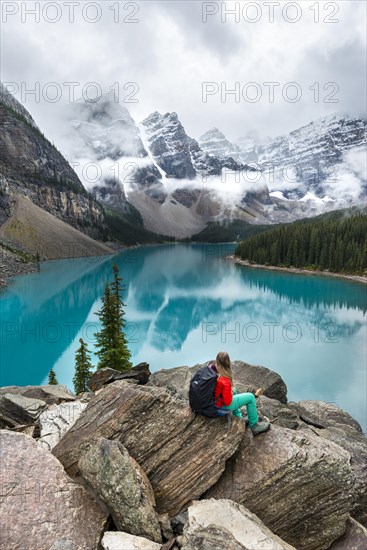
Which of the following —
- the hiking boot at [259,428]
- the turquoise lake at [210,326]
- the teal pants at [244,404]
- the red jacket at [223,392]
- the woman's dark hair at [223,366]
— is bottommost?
the turquoise lake at [210,326]

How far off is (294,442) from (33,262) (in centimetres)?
12176

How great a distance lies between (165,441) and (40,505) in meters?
2.79

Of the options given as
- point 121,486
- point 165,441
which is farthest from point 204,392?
point 121,486

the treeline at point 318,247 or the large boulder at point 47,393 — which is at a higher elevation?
the treeline at point 318,247

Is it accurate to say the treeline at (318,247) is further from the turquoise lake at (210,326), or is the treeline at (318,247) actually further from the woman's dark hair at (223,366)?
the woman's dark hair at (223,366)

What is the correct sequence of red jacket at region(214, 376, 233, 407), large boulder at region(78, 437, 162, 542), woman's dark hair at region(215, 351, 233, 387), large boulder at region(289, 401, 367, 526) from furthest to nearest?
large boulder at region(289, 401, 367, 526), woman's dark hair at region(215, 351, 233, 387), red jacket at region(214, 376, 233, 407), large boulder at region(78, 437, 162, 542)

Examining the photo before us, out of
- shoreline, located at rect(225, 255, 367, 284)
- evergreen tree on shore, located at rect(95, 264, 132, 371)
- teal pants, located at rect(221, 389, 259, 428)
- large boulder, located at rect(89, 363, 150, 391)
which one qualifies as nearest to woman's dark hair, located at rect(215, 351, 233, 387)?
teal pants, located at rect(221, 389, 259, 428)

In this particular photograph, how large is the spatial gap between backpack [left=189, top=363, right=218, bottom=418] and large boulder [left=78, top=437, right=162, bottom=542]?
1.83 meters

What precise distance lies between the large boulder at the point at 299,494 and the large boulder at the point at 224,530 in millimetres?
864

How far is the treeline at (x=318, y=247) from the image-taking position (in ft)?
361

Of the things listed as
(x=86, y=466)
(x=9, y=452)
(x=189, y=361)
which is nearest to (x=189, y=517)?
(x=86, y=466)

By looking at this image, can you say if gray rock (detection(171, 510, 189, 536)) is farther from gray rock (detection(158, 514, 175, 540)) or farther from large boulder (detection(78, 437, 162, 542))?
large boulder (detection(78, 437, 162, 542))

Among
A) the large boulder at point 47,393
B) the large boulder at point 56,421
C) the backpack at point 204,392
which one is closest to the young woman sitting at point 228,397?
the backpack at point 204,392

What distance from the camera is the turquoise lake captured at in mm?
35688
